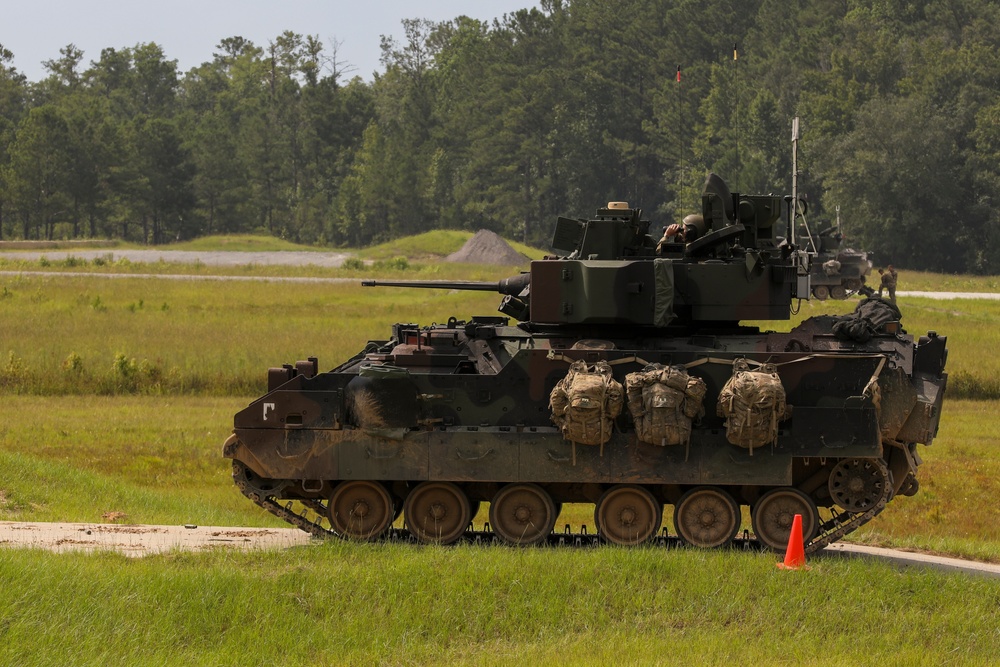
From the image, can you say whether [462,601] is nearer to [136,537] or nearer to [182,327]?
[136,537]

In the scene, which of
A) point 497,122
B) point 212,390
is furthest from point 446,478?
point 497,122

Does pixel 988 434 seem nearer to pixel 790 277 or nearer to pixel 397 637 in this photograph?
pixel 790 277

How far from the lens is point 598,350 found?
15297mm

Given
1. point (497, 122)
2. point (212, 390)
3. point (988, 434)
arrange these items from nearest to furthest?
point (988, 434) < point (212, 390) < point (497, 122)

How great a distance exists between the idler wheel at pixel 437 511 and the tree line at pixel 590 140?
5354cm

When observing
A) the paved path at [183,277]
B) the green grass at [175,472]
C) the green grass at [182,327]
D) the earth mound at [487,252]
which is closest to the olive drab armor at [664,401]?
the green grass at [175,472]

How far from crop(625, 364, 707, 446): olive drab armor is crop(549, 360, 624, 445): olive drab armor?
0.20m

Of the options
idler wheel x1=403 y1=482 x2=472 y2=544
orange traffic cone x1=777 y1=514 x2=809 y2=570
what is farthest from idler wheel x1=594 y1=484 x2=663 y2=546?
orange traffic cone x1=777 y1=514 x2=809 y2=570

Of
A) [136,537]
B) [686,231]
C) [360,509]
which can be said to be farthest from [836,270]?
[136,537]

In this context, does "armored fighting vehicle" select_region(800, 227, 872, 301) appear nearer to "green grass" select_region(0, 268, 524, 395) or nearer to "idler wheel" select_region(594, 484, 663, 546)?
"green grass" select_region(0, 268, 524, 395)

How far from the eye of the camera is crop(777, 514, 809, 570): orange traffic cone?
14097 mm

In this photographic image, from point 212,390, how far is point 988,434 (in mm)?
16800

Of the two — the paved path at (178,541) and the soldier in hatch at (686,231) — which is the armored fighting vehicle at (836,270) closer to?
the paved path at (178,541)

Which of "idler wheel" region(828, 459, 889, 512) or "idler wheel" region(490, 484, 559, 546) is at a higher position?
"idler wheel" region(828, 459, 889, 512)
